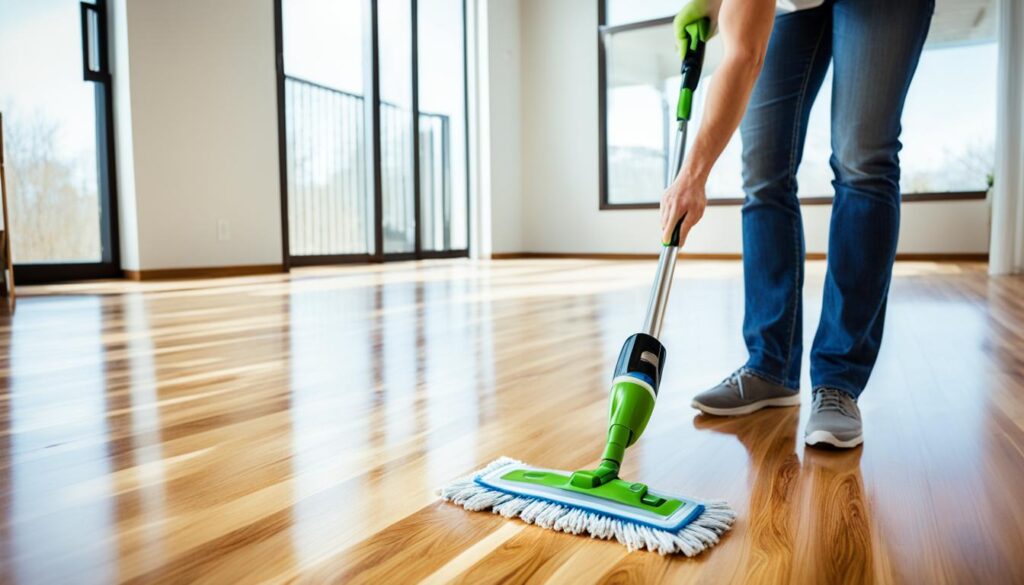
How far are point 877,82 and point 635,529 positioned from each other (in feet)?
2.30

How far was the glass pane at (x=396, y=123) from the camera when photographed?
5590 millimetres

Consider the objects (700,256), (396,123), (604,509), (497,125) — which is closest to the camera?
(604,509)

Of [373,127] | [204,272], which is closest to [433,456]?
[204,272]

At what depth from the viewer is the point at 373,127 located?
212 inches

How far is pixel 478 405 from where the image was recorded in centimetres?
120

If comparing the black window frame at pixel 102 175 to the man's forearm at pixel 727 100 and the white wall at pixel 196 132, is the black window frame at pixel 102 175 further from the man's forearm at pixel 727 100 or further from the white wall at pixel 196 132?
the man's forearm at pixel 727 100

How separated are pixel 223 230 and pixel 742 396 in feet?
12.3

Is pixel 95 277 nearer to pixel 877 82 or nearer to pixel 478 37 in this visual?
pixel 478 37

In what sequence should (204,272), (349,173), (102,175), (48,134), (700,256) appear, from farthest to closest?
1. (700,256)
2. (349,173)
3. (204,272)
4. (102,175)
5. (48,134)

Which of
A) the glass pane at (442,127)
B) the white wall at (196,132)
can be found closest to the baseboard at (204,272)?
the white wall at (196,132)


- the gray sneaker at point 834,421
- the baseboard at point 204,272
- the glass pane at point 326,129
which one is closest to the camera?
the gray sneaker at point 834,421

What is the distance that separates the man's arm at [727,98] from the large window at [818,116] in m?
3.73

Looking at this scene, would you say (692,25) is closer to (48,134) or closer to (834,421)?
(834,421)

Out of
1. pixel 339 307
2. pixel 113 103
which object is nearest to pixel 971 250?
pixel 339 307
